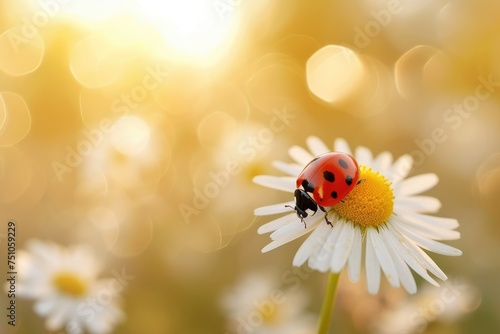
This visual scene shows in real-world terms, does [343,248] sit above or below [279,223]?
below

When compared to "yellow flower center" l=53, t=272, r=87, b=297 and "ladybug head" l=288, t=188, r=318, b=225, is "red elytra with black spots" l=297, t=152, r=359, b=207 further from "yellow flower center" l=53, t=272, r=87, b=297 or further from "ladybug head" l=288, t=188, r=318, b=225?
"yellow flower center" l=53, t=272, r=87, b=297

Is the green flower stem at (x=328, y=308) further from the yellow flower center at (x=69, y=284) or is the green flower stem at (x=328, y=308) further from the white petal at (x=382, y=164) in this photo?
the yellow flower center at (x=69, y=284)

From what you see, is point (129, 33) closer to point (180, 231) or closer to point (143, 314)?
point (180, 231)

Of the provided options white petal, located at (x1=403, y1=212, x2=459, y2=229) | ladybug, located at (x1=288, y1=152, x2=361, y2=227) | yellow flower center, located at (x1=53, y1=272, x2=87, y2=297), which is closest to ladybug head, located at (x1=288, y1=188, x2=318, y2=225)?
ladybug, located at (x1=288, y1=152, x2=361, y2=227)

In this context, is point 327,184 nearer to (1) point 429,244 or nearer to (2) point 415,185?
(1) point 429,244

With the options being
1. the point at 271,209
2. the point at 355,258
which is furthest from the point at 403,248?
the point at 271,209

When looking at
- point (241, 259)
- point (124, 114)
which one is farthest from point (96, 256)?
point (124, 114)

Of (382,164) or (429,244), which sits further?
(382,164)
